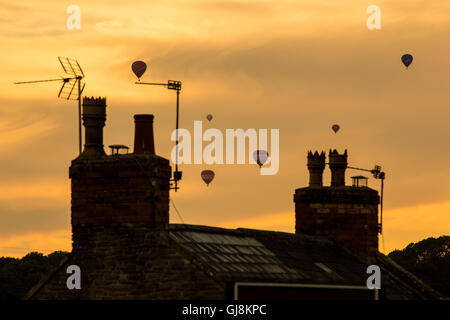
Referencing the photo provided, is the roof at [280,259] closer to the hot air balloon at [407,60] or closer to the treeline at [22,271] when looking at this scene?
the hot air balloon at [407,60]

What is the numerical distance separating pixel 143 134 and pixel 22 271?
7522cm

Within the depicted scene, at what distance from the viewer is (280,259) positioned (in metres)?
44.8

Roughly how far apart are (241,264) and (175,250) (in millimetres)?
3797

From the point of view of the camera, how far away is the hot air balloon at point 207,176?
62.1 m

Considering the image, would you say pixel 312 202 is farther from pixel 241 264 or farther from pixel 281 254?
pixel 241 264

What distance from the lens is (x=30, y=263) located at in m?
116

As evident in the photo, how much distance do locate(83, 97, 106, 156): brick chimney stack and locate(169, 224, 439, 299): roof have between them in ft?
12.3

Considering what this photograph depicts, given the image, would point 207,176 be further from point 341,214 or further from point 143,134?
point 143,134

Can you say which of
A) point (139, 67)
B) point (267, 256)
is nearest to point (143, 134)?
point (267, 256)

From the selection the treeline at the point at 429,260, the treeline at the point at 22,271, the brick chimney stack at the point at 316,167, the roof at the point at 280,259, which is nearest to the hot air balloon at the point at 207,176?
the brick chimney stack at the point at 316,167

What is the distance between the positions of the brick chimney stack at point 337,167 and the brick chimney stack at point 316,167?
428mm
